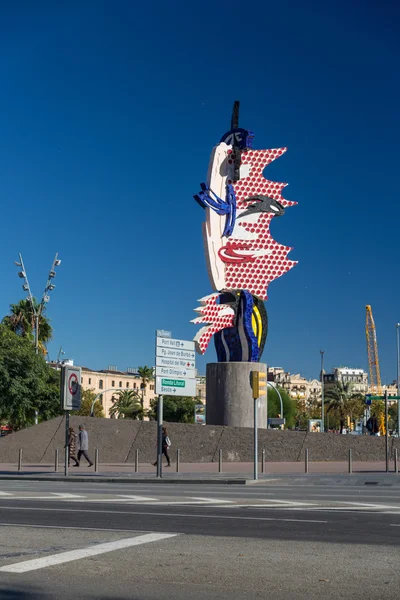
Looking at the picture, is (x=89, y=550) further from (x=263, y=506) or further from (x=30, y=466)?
(x=30, y=466)

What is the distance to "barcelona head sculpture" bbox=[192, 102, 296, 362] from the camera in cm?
4478

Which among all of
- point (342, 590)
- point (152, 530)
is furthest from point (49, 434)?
point (342, 590)

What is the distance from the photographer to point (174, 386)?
28344 millimetres

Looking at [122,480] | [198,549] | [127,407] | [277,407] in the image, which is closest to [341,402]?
[127,407]

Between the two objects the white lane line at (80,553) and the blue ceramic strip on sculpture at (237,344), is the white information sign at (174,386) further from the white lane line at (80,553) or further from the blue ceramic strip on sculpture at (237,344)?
the white lane line at (80,553)

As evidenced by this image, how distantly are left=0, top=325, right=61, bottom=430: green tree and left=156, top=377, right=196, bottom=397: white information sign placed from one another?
2089cm

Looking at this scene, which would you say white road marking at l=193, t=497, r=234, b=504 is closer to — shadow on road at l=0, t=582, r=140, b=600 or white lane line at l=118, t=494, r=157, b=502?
white lane line at l=118, t=494, r=157, b=502

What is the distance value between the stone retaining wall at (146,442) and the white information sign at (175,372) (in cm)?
927

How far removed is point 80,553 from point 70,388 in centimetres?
2002

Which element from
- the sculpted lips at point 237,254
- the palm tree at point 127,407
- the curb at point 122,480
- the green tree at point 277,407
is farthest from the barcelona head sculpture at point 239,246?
the palm tree at point 127,407

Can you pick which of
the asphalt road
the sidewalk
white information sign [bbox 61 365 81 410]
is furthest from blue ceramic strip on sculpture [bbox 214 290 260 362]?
the asphalt road

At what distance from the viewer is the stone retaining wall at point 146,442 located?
37.4 metres

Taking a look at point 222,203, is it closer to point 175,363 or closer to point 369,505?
point 175,363

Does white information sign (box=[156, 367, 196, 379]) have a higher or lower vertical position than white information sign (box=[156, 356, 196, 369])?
lower
